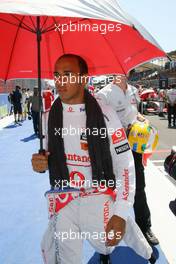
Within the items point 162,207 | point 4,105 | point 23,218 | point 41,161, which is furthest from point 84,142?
point 4,105

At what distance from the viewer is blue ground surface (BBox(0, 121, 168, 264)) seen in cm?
407

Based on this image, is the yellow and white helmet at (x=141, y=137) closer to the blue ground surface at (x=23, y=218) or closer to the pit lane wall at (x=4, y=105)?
the blue ground surface at (x=23, y=218)

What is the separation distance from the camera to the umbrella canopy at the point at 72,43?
2.97 meters

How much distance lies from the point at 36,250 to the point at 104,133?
2.14m

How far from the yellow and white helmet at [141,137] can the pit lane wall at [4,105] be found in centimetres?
1819

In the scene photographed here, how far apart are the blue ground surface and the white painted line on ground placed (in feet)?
0.54

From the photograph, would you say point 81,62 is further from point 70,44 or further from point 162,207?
point 162,207

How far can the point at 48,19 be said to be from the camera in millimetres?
3293

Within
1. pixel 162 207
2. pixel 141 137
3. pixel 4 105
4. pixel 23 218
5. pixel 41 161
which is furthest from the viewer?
pixel 4 105

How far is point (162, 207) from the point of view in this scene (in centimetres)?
561

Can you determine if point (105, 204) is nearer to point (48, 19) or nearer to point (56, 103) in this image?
point (56, 103)

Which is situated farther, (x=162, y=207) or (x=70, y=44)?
(x=162, y=207)

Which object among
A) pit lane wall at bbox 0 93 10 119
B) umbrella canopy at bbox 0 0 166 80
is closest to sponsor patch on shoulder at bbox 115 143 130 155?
umbrella canopy at bbox 0 0 166 80

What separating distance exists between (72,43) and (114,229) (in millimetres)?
1714
